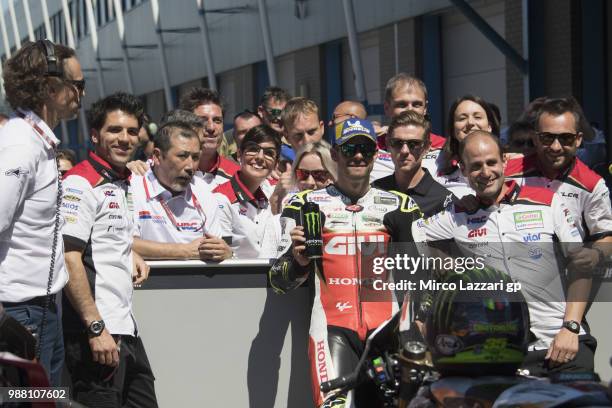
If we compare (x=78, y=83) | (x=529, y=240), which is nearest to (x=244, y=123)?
(x=529, y=240)

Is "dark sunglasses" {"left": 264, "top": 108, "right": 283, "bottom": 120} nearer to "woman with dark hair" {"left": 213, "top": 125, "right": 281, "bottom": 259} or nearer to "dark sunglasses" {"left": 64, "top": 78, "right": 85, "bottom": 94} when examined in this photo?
"woman with dark hair" {"left": 213, "top": 125, "right": 281, "bottom": 259}

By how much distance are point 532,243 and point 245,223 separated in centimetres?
215

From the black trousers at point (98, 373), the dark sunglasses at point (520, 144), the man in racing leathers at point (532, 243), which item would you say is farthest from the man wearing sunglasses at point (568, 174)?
the black trousers at point (98, 373)

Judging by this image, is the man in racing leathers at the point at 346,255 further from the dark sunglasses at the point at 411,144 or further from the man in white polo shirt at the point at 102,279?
the man in white polo shirt at the point at 102,279

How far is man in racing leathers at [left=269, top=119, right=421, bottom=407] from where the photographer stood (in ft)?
16.9

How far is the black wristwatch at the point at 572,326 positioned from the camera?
498 centimetres

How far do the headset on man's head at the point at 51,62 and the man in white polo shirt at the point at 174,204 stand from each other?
5.43 ft

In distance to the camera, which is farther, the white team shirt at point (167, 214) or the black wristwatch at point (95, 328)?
the white team shirt at point (167, 214)

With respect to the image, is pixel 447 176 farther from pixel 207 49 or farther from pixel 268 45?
pixel 207 49

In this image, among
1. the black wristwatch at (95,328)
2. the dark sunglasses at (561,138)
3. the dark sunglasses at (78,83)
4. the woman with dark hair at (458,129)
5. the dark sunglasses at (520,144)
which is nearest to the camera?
the dark sunglasses at (78,83)

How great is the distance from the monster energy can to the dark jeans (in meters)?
1.20

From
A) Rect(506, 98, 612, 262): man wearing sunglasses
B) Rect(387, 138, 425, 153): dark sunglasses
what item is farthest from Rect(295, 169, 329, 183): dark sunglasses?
Rect(506, 98, 612, 262): man wearing sunglasses

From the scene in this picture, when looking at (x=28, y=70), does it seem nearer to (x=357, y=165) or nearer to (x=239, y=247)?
(x=357, y=165)

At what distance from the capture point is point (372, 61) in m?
21.8
